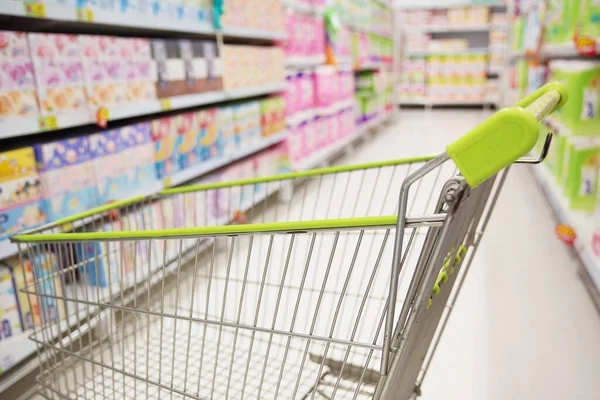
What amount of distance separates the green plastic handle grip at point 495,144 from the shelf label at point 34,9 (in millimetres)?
1549

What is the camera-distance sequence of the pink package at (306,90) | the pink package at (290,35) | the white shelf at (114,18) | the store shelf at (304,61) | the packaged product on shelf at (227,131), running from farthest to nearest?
the pink package at (306,90) < the store shelf at (304,61) < the pink package at (290,35) < the packaged product on shelf at (227,131) < the white shelf at (114,18)

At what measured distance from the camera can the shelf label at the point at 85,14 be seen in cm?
184

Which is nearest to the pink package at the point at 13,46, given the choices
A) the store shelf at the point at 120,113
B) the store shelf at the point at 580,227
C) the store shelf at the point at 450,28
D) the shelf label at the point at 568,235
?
the store shelf at the point at 120,113

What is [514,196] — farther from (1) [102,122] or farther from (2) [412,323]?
(2) [412,323]

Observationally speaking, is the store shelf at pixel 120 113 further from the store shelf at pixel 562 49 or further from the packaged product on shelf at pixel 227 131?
the store shelf at pixel 562 49

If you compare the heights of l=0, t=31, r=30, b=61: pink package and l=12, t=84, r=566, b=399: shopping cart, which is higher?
l=0, t=31, r=30, b=61: pink package

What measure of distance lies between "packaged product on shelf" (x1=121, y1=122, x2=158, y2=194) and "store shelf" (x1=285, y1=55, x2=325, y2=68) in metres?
2.01

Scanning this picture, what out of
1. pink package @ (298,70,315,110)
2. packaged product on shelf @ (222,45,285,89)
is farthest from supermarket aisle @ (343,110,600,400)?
pink package @ (298,70,315,110)

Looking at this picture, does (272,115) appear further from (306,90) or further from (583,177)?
(583,177)

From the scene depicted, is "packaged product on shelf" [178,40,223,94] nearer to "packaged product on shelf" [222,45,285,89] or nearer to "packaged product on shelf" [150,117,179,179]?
"packaged product on shelf" [222,45,285,89]

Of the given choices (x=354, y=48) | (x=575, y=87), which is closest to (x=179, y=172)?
(x=575, y=87)

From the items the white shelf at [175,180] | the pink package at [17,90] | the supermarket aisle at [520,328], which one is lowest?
the supermarket aisle at [520,328]

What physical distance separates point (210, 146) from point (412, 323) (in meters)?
2.26

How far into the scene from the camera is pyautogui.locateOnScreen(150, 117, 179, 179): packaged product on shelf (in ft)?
7.86
